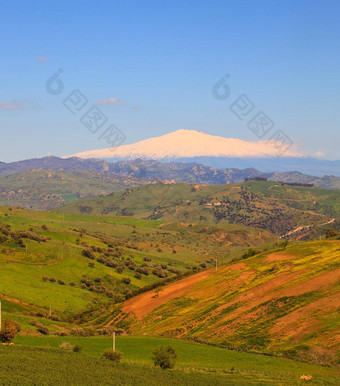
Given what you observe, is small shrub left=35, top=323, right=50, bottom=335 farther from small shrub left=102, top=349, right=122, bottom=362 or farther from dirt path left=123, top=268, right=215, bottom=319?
dirt path left=123, top=268, right=215, bottom=319

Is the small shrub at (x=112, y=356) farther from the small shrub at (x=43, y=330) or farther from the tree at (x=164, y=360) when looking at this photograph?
the small shrub at (x=43, y=330)

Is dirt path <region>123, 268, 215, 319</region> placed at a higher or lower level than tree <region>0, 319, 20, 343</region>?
lower

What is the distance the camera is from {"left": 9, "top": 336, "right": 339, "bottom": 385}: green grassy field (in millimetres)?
48844

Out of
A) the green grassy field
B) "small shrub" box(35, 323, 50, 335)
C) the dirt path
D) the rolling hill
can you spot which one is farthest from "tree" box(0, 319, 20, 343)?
the dirt path

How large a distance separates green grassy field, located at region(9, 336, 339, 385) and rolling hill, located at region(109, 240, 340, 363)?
12.3 ft

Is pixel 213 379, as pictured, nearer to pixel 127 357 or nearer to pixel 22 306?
pixel 127 357

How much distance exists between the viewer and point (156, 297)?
99750 millimetres

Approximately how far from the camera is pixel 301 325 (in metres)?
66.8

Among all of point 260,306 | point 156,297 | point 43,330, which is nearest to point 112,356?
point 43,330

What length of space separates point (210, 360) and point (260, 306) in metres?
22.3

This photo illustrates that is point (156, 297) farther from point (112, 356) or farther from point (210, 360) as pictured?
point (112, 356)

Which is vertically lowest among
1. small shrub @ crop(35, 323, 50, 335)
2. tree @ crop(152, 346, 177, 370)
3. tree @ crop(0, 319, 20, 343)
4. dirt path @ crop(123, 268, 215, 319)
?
dirt path @ crop(123, 268, 215, 319)

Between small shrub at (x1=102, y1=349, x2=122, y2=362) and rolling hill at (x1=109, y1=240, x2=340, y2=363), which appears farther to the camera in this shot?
rolling hill at (x1=109, y1=240, x2=340, y2=363)

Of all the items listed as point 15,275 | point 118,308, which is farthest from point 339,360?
point 15,275
